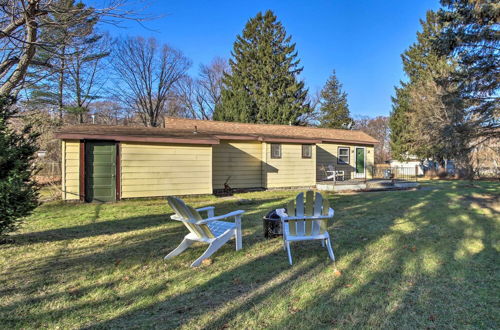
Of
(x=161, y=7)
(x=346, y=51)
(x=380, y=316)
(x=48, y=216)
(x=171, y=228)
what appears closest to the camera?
(x=380, y=316)

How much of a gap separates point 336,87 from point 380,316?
32.2 metres

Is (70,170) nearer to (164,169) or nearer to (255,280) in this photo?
(164,169)

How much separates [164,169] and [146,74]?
22423 mm

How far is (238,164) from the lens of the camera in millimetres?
12492

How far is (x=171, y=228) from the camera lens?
563 centimetres

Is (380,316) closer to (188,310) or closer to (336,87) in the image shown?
(188,310)

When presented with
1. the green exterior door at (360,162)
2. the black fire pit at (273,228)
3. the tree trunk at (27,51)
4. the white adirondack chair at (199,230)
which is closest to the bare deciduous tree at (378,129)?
the green exterior door at (360,162)

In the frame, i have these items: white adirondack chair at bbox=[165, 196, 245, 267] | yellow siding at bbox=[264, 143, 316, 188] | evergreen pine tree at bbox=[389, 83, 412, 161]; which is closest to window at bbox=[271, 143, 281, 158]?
yellow siding at bbox=[264, 143, 316, 188]

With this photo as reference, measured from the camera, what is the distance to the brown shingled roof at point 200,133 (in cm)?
955

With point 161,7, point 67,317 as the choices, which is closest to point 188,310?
point 67,317

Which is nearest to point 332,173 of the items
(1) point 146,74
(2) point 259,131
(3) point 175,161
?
(2) point 259,131

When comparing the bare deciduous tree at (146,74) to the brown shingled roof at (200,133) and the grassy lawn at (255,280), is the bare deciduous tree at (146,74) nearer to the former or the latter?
the brown shingled roof at (200,133)

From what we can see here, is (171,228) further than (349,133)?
No

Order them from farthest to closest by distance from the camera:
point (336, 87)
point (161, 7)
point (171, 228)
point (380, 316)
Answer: point (336, 87)
point (171, 228)
point (161, 7)
point (380, 316)
